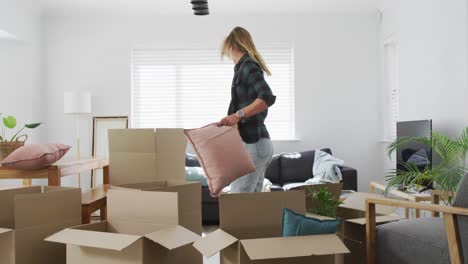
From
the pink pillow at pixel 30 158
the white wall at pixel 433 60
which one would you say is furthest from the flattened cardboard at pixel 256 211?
the white wall at pixel 433 60

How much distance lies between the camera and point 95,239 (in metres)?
1.83

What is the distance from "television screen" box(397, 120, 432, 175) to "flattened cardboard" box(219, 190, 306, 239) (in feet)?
7.70

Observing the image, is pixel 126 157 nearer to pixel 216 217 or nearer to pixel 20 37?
pixel 216 217

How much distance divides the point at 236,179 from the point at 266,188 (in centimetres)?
275

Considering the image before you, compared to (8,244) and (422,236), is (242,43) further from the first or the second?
(8,244)

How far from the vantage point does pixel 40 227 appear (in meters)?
2.07

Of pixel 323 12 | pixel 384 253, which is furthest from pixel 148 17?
pixel 384 253

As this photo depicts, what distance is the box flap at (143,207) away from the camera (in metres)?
2.00

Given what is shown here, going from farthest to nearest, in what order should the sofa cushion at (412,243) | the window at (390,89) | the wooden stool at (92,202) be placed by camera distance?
the window at (390,89), the wooden stool at (92,202), the sofa cushion at (412,243)

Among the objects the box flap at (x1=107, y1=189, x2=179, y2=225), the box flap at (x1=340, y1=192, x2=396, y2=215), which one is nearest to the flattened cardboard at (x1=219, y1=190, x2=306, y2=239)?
the box flap at (x1=107, y1=189, x2=179, y2=225)

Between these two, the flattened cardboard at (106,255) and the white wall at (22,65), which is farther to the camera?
the white wall at (22,65)

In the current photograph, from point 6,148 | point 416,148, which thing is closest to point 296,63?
point 416,148

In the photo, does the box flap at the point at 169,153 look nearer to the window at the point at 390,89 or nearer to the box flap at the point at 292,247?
the box flap at the point at 292,247

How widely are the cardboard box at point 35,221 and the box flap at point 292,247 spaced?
90 centimetres
